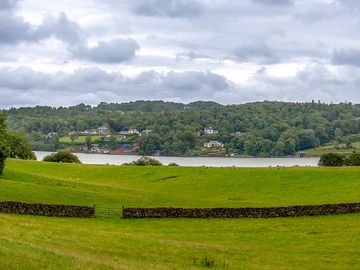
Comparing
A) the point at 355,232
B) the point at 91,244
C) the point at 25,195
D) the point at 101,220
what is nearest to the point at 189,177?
the point at 25,195

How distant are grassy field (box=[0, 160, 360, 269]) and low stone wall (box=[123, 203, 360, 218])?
62.1 inches

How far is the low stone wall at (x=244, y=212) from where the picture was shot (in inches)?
2372

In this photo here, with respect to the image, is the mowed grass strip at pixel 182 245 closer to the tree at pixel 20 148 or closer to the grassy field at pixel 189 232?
the grassy field at pixel 189 232

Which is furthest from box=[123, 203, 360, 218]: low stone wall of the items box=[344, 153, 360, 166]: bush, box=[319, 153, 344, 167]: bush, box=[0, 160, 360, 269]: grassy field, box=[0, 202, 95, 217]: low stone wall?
box=[319, 153, 344, 167]: bush

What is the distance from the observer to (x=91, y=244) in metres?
37.9

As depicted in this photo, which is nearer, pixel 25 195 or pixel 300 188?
pixel 25 195

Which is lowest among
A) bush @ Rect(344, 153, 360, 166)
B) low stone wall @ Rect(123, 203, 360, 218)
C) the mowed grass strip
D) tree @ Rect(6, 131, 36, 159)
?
the mowed grass strip

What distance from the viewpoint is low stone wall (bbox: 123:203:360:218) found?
198ft

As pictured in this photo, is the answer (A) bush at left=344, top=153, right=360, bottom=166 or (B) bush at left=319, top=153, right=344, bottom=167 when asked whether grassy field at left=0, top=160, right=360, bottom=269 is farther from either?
(B) bush at left=319, top=153, right=344, bottom=167

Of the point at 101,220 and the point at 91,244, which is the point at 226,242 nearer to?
the point at 91,244

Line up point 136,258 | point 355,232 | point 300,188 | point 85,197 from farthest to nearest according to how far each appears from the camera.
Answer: point 300,188, point 85,197, point 355,232, point 136,258

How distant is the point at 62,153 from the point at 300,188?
3409 inches

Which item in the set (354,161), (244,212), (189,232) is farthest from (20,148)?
(189,232)

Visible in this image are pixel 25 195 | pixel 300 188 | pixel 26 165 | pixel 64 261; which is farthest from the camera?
pixel 26 165
